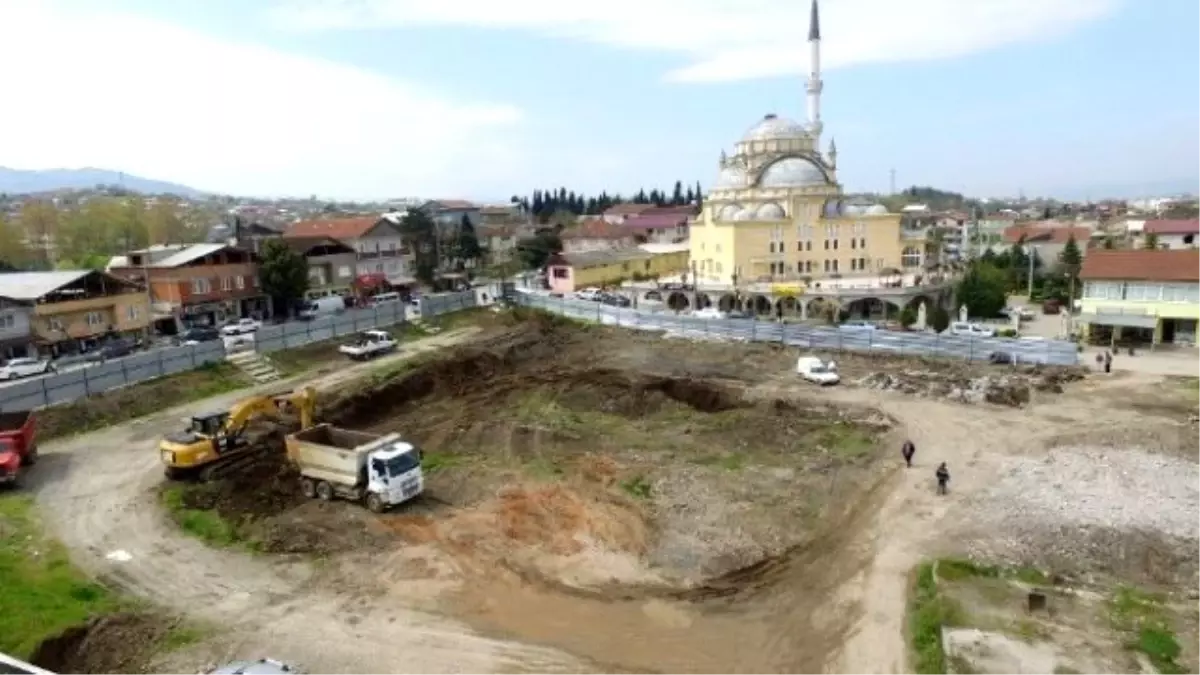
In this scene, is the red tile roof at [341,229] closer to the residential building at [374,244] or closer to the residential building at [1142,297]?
the residential building at [374,244]

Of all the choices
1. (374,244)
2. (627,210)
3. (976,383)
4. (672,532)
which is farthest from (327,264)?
(627,210)

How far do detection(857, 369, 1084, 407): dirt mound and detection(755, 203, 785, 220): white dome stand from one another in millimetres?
29466

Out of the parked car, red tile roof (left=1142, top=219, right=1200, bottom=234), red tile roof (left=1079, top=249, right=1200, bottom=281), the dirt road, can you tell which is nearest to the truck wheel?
the dirt road

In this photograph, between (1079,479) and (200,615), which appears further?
(1079,479)

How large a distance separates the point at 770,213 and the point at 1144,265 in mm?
28673

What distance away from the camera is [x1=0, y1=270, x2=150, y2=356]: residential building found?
36969 mm

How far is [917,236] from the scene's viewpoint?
6675cm

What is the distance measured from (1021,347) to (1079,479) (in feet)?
49.1

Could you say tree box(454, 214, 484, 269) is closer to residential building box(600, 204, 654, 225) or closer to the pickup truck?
residential building box(600, 204, 654, 225)

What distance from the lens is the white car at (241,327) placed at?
4306cm

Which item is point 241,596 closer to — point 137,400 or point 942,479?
point 942,479

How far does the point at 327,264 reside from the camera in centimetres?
5491

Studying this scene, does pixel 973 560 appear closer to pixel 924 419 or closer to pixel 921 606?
pixel 921 606

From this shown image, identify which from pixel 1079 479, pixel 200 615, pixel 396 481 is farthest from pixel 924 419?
pixel 200 615
